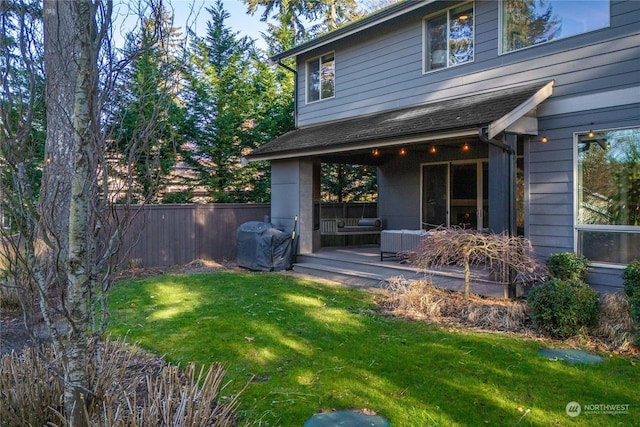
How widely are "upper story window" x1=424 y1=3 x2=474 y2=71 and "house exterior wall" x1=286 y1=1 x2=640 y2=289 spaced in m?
0.16

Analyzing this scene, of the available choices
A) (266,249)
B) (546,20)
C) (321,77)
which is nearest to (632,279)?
(546,20)

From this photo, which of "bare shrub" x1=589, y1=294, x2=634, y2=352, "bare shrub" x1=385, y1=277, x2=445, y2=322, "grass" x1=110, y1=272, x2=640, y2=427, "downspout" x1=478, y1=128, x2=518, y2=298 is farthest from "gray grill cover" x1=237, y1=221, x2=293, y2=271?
"bare shrub" x1=589, y1=294, x2=634, y2=352

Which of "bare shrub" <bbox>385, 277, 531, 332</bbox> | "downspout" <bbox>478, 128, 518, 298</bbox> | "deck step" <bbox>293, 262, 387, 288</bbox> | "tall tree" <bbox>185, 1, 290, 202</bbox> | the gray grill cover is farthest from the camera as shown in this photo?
"tall tree" <bbox>185, 1, 290, 202</bbox>

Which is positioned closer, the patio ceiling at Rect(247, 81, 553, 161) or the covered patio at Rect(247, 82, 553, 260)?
the patio ceiling at Rect(247, 81, 553, 161)

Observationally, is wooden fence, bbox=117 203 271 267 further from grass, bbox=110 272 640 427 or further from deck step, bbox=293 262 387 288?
grass, bbox=110 272 640 427

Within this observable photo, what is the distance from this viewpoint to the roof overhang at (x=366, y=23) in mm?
9227

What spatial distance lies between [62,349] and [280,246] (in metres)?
8.17

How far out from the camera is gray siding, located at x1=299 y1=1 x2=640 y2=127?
21.2ft

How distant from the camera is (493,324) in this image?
5.93 meters

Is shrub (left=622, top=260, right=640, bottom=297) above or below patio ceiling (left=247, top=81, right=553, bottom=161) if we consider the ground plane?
below

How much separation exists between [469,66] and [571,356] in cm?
570

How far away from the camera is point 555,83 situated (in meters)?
7.18

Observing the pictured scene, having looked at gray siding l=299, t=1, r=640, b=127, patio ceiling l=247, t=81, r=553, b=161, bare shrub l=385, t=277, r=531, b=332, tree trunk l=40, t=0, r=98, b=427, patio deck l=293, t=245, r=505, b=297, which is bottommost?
bare shrub l=385, t=277, r=531, b=332

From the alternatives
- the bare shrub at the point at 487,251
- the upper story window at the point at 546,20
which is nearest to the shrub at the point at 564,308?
the bare shrub at the point at 487,251
